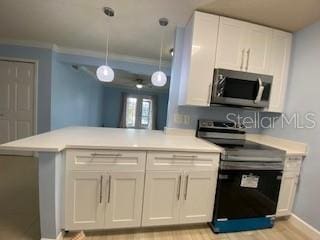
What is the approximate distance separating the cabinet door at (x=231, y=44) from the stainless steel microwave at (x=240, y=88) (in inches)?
4.1

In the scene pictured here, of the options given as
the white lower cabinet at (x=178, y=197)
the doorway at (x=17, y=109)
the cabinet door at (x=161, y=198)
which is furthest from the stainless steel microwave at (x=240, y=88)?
the doorway at (x=17, y=109)

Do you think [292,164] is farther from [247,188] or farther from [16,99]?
[16,99]

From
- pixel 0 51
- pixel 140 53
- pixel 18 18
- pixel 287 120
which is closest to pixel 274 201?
pixel 287 120

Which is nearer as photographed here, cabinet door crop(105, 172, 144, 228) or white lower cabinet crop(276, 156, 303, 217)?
cabinet door crop(105, 172, 144, 228)

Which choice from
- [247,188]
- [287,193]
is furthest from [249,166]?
[287,193]

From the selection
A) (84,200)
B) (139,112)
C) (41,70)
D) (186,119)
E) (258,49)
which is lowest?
(84,200)

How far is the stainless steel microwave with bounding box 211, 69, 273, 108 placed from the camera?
6.46 ft

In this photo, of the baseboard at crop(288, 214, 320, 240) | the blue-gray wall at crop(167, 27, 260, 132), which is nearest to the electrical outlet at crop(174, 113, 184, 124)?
the blue-gray wall at crop(167, 27, 260, 132)

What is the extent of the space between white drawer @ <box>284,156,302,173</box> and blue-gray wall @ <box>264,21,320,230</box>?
0.05 meters

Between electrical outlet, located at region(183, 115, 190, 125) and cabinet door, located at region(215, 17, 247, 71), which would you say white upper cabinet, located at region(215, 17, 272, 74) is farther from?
electrical outlet, located at region(183, 115, 190, 125)

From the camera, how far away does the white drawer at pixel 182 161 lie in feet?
5.35

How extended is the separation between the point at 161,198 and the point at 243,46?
1.85 m

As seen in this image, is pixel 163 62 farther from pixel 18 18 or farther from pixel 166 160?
pixel 166 160

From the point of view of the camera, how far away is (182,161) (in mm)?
1682
